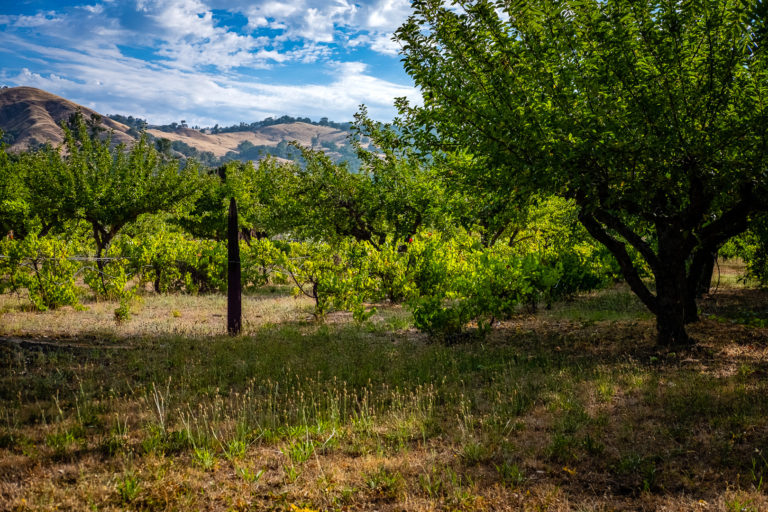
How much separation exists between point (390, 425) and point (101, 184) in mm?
15302

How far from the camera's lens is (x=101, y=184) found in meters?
15.6

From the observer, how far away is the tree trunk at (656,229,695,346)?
705 cm

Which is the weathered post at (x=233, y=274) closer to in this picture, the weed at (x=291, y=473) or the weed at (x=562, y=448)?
the weed at (x=291, y=473)

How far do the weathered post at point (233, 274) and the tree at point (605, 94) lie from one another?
4.97 metres

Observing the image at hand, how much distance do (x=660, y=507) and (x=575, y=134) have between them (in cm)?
423

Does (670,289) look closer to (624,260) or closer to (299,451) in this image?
(624,260)

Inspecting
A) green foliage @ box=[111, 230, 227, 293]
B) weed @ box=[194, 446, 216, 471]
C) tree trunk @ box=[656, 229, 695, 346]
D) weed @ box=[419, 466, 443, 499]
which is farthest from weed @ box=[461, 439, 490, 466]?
green foliage @ box=[111, 230, 227, 293]

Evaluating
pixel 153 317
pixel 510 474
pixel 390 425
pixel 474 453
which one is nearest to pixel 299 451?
pixel 390 425

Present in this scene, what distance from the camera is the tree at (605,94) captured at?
5301 millimetres

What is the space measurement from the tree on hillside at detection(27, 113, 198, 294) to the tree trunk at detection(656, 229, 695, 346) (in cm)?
1602

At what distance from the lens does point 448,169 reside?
7.85 metres

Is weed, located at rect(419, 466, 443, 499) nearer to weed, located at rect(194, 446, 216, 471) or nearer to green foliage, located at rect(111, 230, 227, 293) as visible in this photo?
weed, located at rect(194, 446, 216, 471)

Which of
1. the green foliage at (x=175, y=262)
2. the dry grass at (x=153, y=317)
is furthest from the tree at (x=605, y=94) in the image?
the green foliage at (x=175, y=262)

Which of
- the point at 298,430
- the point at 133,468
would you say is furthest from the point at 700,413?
the point at 133,468
